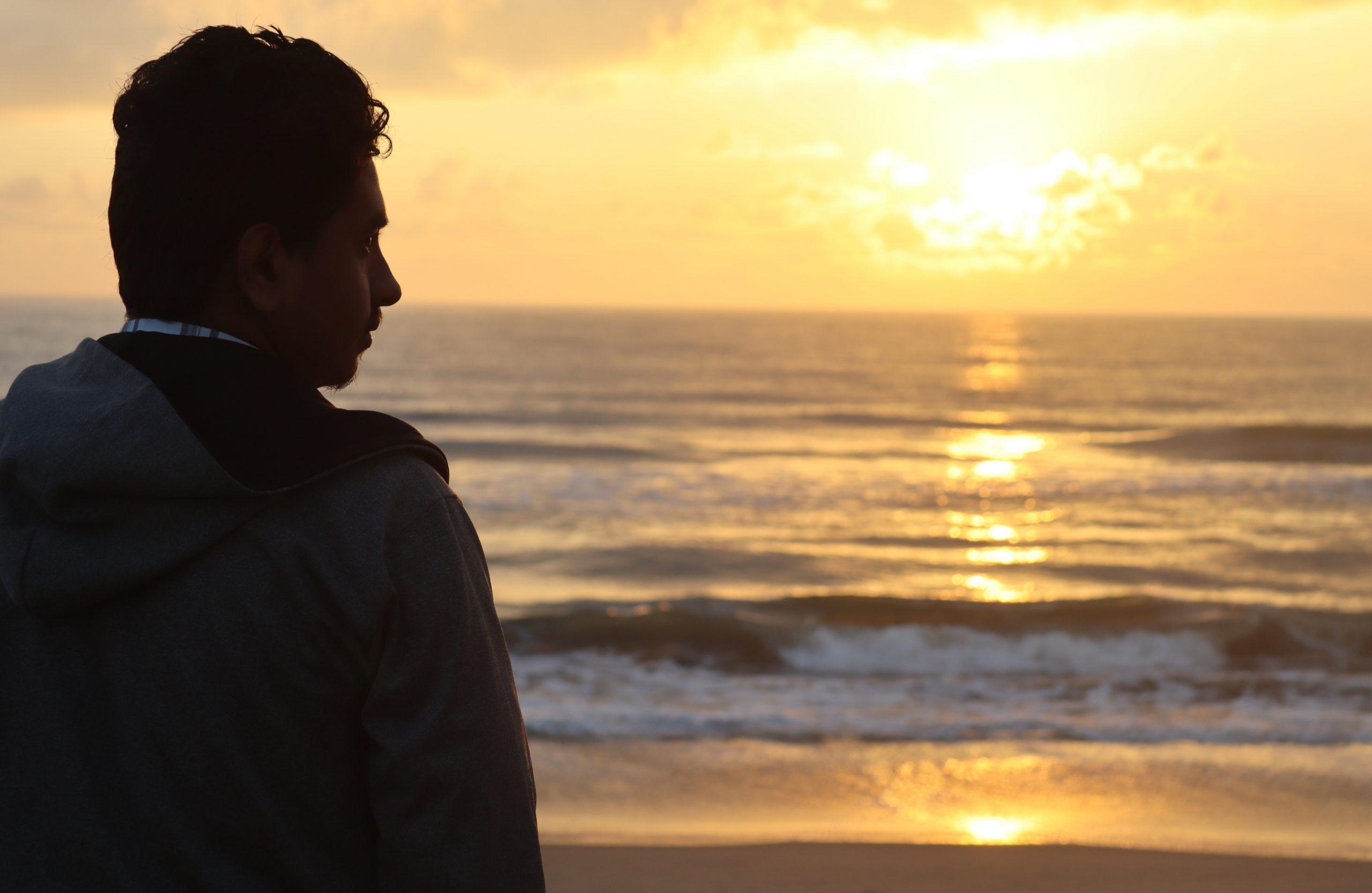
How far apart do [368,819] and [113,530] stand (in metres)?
0.39

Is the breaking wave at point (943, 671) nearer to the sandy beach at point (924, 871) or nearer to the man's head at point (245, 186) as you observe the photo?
the sandy beach at point (924, 871)

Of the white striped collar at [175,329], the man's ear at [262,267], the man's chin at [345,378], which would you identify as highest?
the man's ear at [262,267]

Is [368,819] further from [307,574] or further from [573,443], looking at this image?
[573,443]

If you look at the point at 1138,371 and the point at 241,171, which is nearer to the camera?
the point at 241,171

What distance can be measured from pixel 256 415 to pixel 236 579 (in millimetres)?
162

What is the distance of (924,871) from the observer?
16.4 ft

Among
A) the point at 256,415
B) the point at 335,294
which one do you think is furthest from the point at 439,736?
the point at 335,294

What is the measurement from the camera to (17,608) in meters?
1.19

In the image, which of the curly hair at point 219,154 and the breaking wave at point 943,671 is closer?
the curly hair at point 219,154

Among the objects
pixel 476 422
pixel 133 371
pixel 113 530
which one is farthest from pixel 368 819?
pixel 476 422

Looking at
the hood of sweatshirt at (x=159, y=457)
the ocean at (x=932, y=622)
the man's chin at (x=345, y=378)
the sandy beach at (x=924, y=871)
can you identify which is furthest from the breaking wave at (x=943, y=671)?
the hood of sweatshirt at (x=159, y=457)

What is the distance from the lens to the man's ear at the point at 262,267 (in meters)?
1.16

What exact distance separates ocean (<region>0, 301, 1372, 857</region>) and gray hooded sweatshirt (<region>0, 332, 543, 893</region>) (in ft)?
15.3

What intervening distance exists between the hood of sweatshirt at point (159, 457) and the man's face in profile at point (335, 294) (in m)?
0.07
